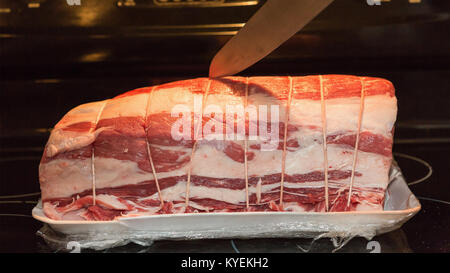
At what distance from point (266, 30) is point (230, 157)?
35 centimetres

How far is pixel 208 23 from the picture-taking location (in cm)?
188

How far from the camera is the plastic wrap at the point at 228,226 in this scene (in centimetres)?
143

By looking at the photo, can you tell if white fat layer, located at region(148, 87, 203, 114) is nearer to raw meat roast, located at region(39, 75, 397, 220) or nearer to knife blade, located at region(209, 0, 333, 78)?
raw meat roast, located at region(39, 75, 397, 220)

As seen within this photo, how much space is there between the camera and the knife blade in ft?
4.32

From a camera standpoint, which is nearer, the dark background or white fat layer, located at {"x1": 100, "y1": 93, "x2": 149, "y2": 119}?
white fat layer, located at {"x1": 100, "y1": 93, "x2": 149, "y2": 119}

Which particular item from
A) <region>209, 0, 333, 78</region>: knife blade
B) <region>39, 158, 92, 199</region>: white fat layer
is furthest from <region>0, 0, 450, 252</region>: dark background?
<region>209, 0, 333, 78</region>: knife blade

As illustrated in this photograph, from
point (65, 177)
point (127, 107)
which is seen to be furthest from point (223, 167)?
point (65, 177)

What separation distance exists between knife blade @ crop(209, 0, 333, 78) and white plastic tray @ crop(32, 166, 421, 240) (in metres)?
0.42

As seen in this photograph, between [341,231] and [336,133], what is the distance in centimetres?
26

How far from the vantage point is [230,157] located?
153 centimetres

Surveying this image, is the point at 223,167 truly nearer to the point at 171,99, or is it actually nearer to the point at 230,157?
the point at 230,157
